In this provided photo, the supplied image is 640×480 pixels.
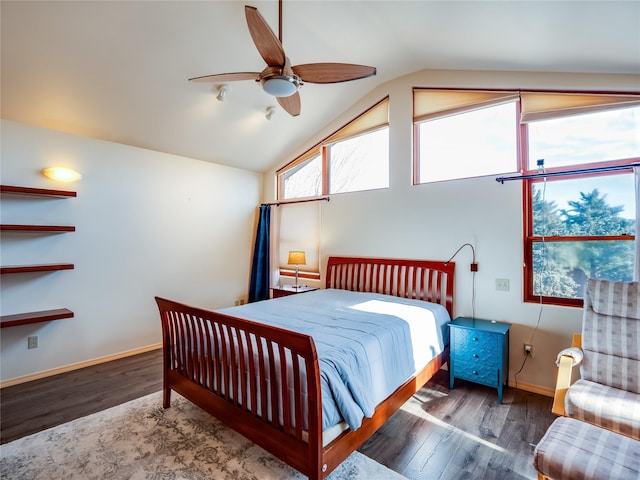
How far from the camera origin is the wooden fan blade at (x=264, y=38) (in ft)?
5.92

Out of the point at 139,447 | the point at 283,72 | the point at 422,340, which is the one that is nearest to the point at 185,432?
the point at 139,447

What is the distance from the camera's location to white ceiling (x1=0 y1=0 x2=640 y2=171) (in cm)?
228

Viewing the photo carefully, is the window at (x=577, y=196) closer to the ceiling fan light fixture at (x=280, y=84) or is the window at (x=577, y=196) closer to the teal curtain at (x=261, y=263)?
the ceiling fan light fixture at (x=280, y=84)

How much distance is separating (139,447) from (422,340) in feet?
7.50

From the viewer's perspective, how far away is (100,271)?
12.1ft

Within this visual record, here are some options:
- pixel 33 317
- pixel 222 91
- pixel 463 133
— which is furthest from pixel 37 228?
pixel 463 133

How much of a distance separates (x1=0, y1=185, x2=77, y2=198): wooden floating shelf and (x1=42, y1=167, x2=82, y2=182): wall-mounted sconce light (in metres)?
0.14

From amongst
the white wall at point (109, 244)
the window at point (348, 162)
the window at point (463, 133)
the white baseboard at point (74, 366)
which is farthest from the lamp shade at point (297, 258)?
the white baseboard at point (74, 366)

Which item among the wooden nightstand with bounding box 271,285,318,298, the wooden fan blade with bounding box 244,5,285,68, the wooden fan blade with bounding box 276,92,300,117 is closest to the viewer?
the wooden fan blade with bounding box 244,5,285,68

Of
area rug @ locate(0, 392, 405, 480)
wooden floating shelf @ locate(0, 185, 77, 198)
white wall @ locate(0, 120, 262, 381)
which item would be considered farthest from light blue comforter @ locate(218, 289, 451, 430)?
wooden floating shelf @ locate(0, 185, 77, 198)

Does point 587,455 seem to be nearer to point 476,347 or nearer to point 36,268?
point 476,347

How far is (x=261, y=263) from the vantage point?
520 centimetres

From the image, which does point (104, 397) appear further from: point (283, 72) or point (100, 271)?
point (283, 72)

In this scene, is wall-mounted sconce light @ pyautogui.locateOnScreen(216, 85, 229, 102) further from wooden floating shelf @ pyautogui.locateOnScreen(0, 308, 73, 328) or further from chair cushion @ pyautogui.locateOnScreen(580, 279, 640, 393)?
chair cushion @ pyautogui.locateOnScreen(580, 279, 640, 393)
